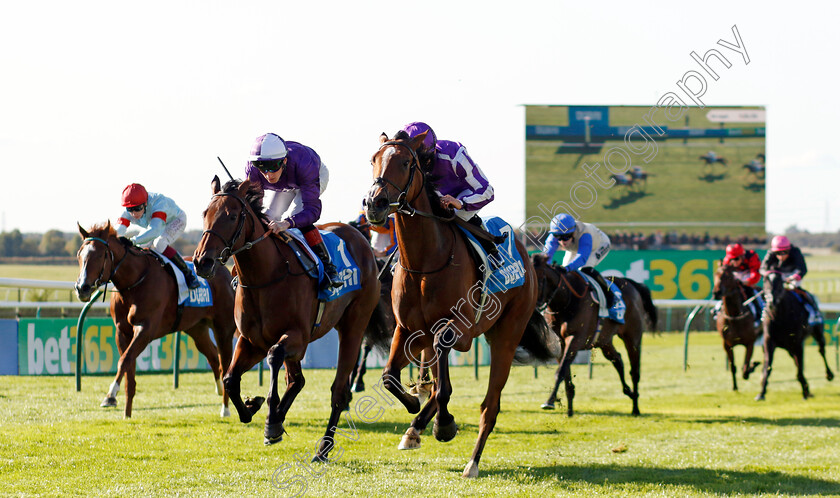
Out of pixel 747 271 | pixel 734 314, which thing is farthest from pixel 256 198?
pixel 747 271

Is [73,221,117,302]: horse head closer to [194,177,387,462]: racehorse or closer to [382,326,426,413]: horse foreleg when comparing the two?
[194,177,387,462]: racehorse

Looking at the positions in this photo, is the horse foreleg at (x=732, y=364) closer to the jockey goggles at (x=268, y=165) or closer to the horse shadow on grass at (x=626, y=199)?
the jockey goggles at (x=268, y=165)

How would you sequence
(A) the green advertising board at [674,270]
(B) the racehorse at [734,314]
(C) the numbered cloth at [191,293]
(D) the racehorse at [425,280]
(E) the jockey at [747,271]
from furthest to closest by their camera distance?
(A) the green advertising board at [674,270]
(E) the jockey at [747,271]
(B) the racehorse at [734,314]
(C) the numbered cloth at [191,293]
(D) the racehorse at [425,280]

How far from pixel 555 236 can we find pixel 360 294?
11.2ft

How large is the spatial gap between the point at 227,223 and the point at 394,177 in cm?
107

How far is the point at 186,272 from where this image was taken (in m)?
8.76

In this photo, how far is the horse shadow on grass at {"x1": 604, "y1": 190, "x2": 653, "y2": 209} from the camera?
2423 cm

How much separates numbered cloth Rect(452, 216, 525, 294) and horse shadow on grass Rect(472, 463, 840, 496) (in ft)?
4.03

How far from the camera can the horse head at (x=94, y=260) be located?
303 inches

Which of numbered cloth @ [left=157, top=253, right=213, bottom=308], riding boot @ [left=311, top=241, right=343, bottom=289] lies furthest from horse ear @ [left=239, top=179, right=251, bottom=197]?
numbered cloth @ [left=157, top=253, right=213, bottom=308]

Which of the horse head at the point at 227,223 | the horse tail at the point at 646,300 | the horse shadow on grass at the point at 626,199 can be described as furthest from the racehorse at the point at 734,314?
the horse shadow on grass at the point at 626,199

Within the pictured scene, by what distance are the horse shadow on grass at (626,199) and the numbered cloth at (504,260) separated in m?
18.5

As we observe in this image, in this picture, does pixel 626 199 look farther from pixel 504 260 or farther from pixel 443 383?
pixel 443 383

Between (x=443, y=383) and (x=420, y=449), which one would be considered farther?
(x=420, y=449)
